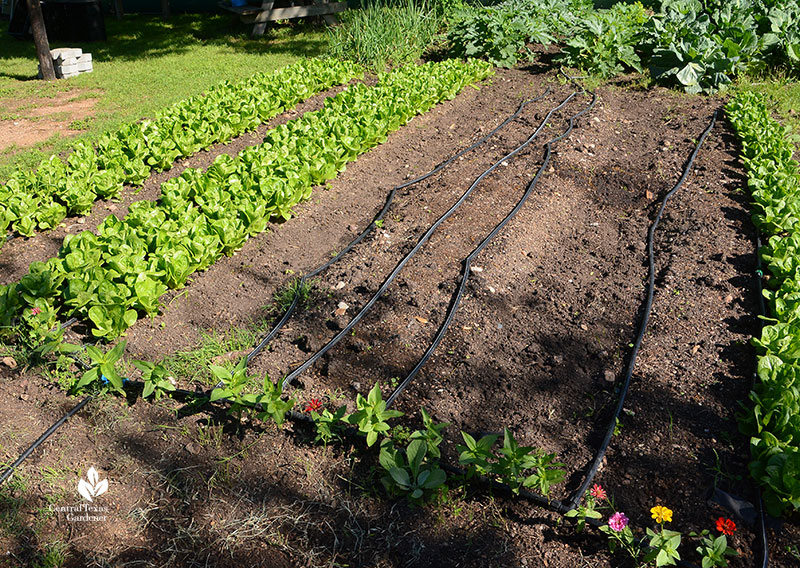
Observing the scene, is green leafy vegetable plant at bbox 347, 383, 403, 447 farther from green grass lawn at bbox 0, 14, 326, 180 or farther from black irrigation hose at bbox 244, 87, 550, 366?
green grass lawn at bbox 0, 14, 326, 180

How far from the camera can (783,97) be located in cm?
785

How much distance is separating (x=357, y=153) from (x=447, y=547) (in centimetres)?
440

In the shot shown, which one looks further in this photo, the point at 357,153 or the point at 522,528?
the point at 357,153

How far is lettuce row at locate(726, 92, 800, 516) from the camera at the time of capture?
9.48ft

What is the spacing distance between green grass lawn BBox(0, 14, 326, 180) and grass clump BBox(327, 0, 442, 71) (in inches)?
50.3

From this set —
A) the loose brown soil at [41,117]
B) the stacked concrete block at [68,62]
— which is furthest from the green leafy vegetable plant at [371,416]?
the stacked concrete block at [68,62]

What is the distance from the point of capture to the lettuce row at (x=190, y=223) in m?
3.87

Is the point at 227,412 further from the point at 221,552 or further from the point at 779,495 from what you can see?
the point at 779,495

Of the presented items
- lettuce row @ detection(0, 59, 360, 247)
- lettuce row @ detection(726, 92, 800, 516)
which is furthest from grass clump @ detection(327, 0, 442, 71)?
lettuce row @ detection(726, 92, 800, 516)

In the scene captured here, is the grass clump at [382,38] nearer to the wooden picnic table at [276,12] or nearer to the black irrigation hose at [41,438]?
the wooden picnic table at [276,12]

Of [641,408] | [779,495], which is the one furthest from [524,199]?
[779,495]

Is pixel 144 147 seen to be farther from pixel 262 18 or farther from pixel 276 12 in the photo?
pixel 276 12

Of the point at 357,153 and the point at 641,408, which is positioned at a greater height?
the point at 357,153

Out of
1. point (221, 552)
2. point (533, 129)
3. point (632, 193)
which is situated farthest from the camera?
point (533, 129)
